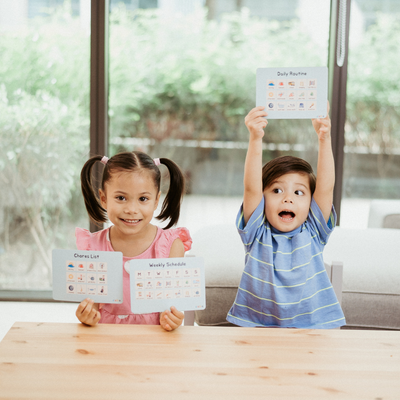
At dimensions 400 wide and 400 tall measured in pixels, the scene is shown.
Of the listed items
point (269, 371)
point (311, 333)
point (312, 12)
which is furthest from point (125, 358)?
point (312, 12)

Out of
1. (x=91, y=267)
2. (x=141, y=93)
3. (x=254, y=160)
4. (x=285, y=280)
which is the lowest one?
(x=285, y=280)

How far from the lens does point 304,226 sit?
51.7 inches

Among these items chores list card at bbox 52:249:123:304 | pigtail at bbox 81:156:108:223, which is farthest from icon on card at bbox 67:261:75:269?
pigtail at bbox 81:156:108:223

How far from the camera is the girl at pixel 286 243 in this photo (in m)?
1.26

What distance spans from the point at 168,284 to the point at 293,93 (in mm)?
609

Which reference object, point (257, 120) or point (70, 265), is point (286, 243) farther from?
point (70, 265)

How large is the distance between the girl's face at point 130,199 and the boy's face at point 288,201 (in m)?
0.35

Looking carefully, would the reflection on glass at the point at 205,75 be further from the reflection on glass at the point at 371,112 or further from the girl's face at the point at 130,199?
the girl's face at the point at 130,199

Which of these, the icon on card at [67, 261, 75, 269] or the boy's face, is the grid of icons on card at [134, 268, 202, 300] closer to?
the icon on card at [67, 261, 75, 269]

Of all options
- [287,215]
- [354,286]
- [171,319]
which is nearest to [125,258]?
[171,319]

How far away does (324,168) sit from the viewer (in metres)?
1.26

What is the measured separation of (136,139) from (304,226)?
157 centimetres

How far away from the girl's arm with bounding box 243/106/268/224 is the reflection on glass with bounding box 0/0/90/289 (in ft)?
4.99

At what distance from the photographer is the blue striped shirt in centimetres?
126
